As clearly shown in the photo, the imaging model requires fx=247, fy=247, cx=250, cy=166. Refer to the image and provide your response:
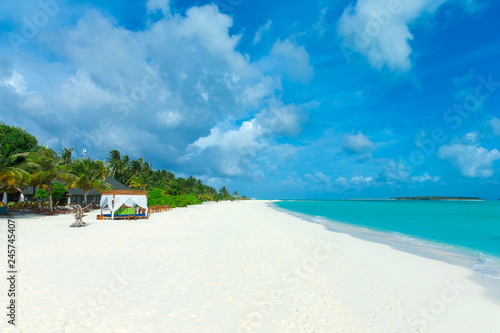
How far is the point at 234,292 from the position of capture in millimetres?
5754

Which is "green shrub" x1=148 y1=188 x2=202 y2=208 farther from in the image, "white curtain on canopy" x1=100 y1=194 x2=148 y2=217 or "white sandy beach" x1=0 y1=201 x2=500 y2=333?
"white sandy beach" x1=0 y1=201 x2=500 y2=333

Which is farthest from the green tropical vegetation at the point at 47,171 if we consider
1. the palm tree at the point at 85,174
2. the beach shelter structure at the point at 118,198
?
the beach shelter structure at the point at 118,198

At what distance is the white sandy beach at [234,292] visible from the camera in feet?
14.7

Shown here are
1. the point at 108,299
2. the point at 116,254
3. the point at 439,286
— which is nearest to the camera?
the point at 108,299

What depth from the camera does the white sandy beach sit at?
4469 millimetres

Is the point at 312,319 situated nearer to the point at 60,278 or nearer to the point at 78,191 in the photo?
the point at 60,278

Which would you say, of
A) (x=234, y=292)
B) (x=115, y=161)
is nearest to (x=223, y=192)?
(x=115, y=161)

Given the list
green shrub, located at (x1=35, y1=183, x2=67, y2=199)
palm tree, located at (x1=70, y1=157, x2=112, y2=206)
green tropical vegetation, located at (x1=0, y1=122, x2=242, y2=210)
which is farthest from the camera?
green shrub, located at (x1=35, y1=183, x2=67, y2=199)

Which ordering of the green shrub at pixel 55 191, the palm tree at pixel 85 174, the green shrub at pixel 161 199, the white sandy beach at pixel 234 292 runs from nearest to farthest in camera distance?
the white sandy beach at pixel 234 292, the palm tree at pixel 85 174, the green shrub at pixel 55 191, the green shrub at pixel 161 199

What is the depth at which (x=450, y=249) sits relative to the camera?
13.5 m

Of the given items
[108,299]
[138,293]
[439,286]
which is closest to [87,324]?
[108,299]

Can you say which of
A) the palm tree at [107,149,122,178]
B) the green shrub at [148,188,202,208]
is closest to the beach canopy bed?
the green shrub at [148,188,202,208]

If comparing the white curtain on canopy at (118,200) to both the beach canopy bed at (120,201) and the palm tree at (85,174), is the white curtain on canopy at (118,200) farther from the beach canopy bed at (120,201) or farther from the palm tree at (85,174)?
the palm tree at (85,174)

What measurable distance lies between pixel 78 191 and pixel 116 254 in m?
33.8
